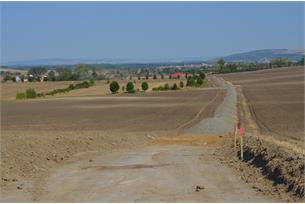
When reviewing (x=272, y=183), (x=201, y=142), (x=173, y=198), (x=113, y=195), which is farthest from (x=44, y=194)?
(x=201, y=142)

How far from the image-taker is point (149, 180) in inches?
682

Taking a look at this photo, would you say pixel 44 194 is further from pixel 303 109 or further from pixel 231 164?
pixel 303 109

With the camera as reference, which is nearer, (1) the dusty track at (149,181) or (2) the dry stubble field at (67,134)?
(1) the dusty track at (149,181)

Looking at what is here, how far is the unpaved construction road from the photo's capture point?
48.5 ft

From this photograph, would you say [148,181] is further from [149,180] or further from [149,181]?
[149,180]

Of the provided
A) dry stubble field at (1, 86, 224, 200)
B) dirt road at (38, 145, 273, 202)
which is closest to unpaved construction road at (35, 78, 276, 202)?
dirt road at (38, 145, 273, 202)

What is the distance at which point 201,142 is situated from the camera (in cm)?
2973

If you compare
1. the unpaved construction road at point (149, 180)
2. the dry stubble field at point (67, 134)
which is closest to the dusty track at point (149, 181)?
the unpaved construction road at point (149, 180)

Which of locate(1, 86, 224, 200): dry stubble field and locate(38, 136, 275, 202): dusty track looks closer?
locate(38, 136, 275, 202): dusty track

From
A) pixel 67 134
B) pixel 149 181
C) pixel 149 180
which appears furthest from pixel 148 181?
pixel 67 134

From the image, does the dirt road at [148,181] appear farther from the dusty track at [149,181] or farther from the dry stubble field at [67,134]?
the dry stubble field at [67,134]

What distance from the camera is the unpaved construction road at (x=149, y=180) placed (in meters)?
14.8

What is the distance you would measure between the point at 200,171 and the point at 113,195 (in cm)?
473

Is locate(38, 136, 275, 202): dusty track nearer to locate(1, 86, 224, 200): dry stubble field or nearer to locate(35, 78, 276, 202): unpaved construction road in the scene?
locate(35, 78, 276, 202): unpaved construction road
